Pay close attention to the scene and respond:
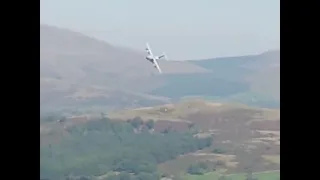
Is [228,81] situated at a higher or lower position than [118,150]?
higher

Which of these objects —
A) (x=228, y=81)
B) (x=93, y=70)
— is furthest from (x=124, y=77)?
(x=228, y=81)

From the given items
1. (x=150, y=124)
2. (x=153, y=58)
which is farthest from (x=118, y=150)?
(x=153, y=58)

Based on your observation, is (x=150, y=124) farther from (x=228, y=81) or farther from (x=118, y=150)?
(x=228, y=81)

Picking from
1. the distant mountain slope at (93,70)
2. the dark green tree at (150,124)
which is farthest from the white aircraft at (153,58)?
the dark green tree at (150,124)

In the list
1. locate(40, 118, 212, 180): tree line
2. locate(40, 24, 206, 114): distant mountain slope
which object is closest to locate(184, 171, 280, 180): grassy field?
locate(40, 118, 212, 180): tree line

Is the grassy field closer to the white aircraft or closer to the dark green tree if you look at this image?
the dark green tree

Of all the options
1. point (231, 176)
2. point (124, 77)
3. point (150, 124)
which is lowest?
point (231, 176)

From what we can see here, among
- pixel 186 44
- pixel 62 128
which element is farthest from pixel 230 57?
pixel 62 128

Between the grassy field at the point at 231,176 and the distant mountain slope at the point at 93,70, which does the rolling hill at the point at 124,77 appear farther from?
the grassy field at the point at 231,176
